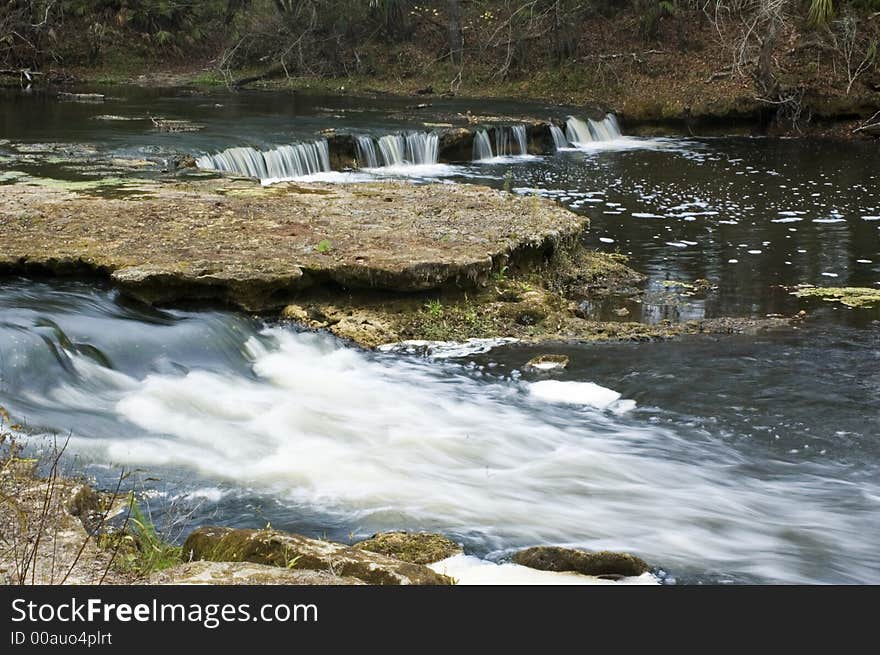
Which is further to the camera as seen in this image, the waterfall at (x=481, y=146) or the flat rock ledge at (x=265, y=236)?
the waterfall at (x=481, y=146)

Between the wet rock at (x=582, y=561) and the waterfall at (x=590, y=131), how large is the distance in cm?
2061

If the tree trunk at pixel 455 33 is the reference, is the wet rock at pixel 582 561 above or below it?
below

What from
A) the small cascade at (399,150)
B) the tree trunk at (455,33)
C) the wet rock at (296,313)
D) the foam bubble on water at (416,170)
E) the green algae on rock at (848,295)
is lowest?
the green algae on rock at (848,295)

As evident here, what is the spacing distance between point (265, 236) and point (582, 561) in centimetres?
650

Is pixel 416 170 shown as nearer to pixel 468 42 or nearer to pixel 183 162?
pixel 183 162

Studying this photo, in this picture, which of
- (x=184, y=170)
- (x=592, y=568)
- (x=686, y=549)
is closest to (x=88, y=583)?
(x=592, y=568)

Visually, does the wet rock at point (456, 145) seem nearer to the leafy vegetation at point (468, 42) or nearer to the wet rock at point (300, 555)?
the leafy vegetation at point (468, 42)

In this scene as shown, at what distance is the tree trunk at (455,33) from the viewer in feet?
108

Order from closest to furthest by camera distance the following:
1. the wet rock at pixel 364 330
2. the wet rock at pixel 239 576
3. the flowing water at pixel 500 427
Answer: the wet rock at pixel 239 576 → the flowing water at pixel 500 427 → the wet rock at pixel 364 330

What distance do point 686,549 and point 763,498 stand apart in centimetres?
93

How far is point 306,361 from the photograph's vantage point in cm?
886

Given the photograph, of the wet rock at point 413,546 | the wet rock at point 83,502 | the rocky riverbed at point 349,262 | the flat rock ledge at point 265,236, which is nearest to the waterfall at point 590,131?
the flat rock ledge at point 265,236

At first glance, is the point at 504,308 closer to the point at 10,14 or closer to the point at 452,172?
the point at 452,172

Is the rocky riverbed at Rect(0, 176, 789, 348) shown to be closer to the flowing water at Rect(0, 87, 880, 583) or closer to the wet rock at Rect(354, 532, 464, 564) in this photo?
the flowing water at Rect(0, 87, 880, 583)
